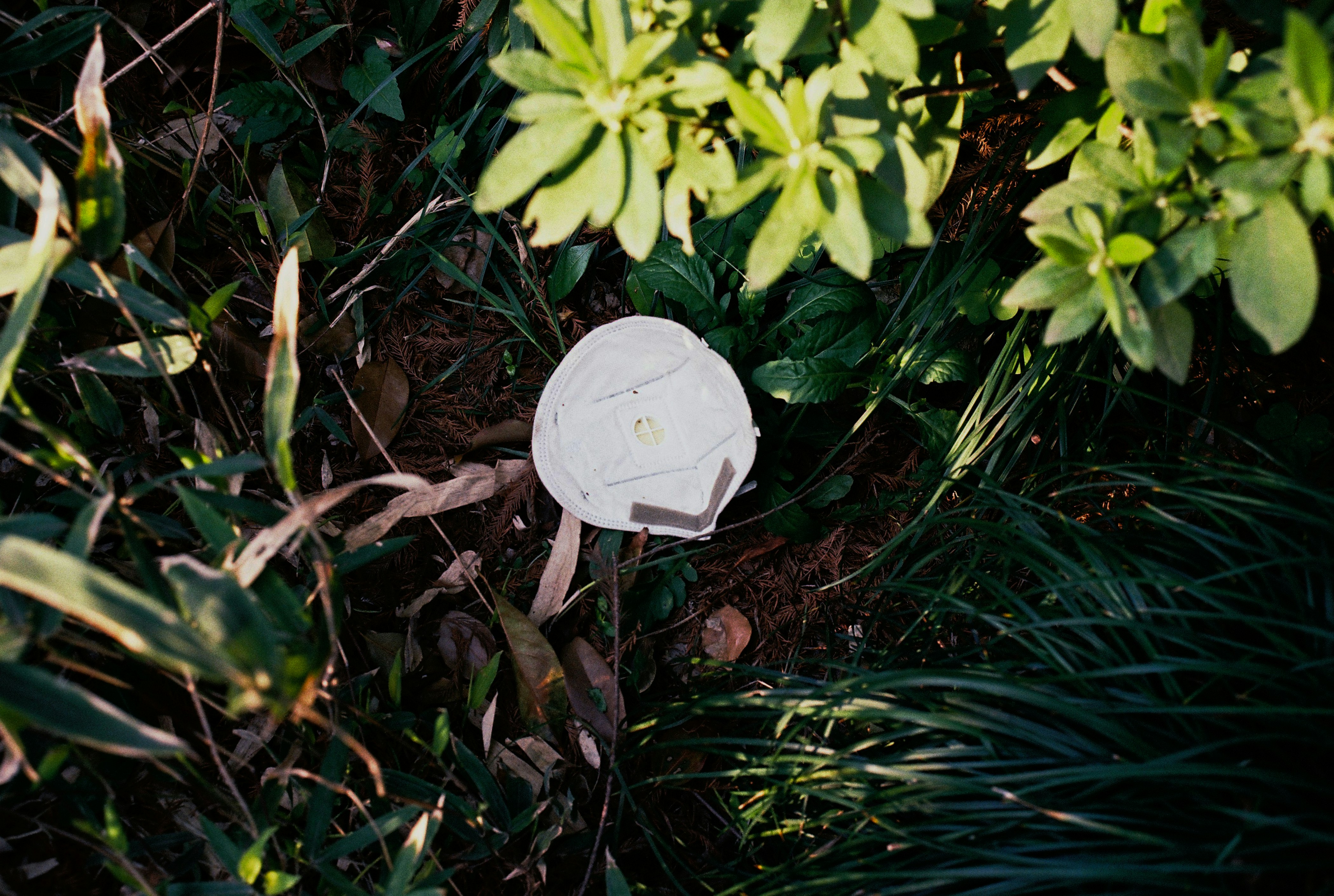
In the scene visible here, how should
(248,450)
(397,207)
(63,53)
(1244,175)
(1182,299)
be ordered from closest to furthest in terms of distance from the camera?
(1244,175) < (63,53) < (1182,299) < (248,450) < (397,207)

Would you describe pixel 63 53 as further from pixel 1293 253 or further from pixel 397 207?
pixel 1293 253

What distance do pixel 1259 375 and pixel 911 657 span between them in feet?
3.00

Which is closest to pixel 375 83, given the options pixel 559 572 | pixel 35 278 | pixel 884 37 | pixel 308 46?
pixel 308 46

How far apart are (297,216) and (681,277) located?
2.99ft

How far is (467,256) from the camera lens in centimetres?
180

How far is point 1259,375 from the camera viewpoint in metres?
1.50

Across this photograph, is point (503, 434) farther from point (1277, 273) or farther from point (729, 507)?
point (1277, 273)

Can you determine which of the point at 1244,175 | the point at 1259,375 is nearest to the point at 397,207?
the point at 1244,175

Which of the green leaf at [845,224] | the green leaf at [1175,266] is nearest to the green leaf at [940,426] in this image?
the green leaf at [1175,266]

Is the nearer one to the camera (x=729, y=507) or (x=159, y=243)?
(x=159, y=243)

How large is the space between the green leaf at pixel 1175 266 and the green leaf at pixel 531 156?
0.65m

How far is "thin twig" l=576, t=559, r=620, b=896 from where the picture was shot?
1351mm

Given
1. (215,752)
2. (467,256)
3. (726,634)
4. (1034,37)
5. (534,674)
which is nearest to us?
(1034,37)

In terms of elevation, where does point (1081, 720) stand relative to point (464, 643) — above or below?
above
